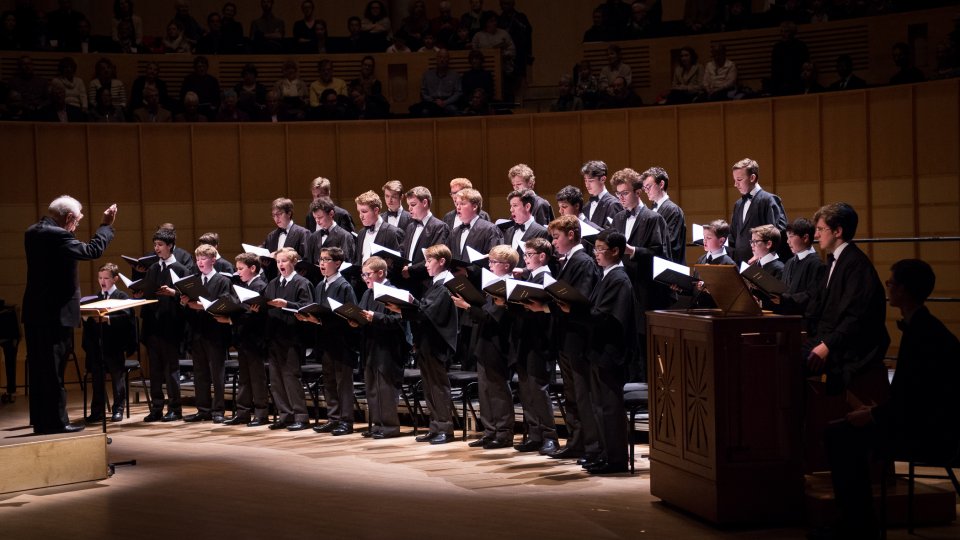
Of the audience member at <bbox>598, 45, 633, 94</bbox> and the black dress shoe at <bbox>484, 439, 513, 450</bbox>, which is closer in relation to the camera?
the black dress shoe at <bbox>484, 439, 513, 450</bbox>

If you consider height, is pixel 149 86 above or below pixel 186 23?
below

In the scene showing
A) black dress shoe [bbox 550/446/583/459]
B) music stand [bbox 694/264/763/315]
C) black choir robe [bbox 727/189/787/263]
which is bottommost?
black dress shoe [bbox 550/446/583/459]

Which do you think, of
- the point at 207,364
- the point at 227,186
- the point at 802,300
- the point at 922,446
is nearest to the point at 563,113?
the point at 227,186

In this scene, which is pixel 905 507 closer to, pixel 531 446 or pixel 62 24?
pixel 531 446

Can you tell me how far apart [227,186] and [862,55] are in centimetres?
692

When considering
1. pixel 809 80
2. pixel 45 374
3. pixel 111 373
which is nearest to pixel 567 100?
pixel 809 80

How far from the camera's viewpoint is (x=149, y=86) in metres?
11.8

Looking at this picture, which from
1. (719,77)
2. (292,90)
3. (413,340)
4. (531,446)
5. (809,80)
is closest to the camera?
(531,446)

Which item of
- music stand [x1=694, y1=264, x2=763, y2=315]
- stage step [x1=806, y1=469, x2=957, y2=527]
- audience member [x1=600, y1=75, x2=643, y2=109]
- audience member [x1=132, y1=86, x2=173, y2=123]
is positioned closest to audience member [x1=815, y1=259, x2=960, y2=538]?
stage step [x1=806, y1=469, x2=957, y2=527]

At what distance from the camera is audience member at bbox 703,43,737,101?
10914 mm

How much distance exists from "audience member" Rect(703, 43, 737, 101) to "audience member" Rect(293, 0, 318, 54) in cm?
466

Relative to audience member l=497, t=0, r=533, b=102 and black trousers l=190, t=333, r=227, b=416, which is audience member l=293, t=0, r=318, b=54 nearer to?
audience member l=497, t=0, r=533, b=102

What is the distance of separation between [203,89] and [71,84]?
1.38 metres

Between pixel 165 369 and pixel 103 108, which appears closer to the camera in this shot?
pixel 165 369
